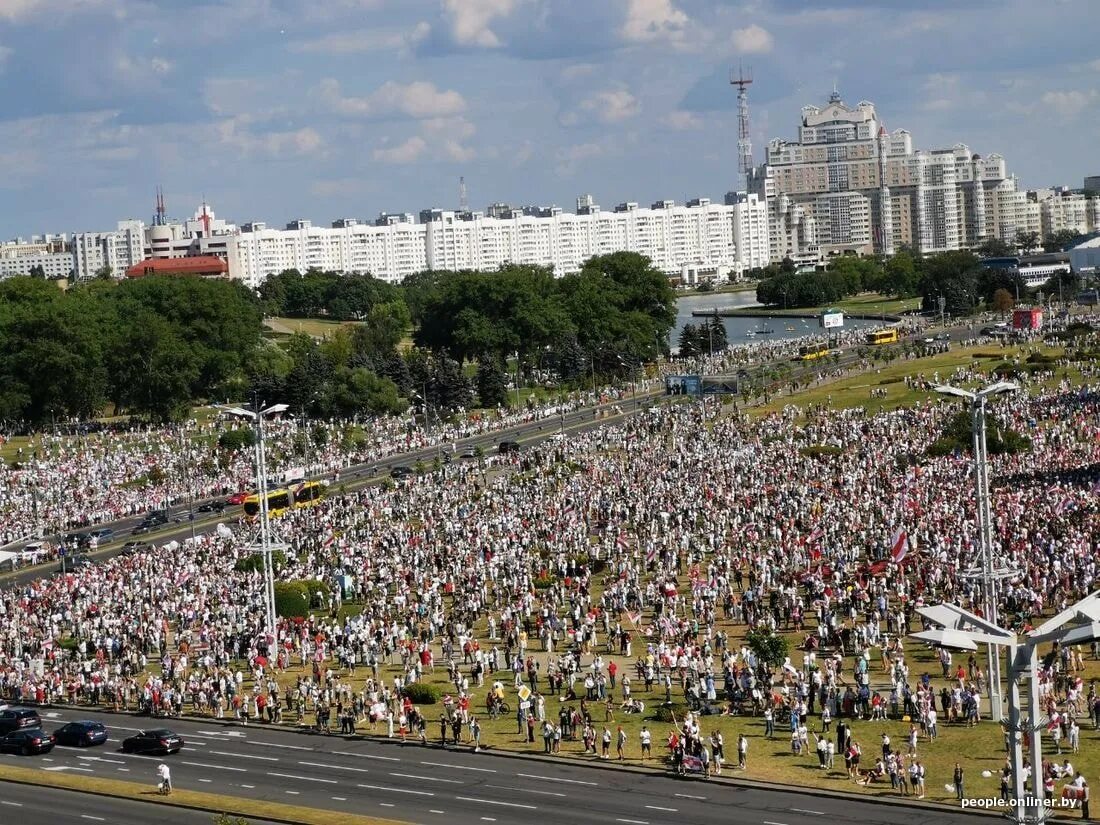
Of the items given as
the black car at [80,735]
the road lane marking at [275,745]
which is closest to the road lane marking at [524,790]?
the road lane marking at [275,745]

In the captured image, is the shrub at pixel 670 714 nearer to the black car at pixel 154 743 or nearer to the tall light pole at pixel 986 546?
the tall light pole at pixel 986 546

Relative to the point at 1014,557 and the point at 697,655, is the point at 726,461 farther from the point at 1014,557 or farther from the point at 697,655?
the point at 697,655

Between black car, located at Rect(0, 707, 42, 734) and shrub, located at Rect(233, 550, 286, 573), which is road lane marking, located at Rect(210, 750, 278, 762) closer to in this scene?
black car, located at Rect(0, 707, 42, 734)

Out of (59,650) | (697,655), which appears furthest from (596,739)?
(59,650)

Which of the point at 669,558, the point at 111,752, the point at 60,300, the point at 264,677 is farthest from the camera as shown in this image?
the point at 60,300

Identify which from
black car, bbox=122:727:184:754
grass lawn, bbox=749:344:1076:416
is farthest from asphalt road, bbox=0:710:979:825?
grass lawn, bbox=749:344:1076:416

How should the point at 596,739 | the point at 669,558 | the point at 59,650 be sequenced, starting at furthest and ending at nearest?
the point at 669,558 → the point at 59,650 → the point at 596,739

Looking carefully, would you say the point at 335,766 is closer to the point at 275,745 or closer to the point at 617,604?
the point at 275,745
